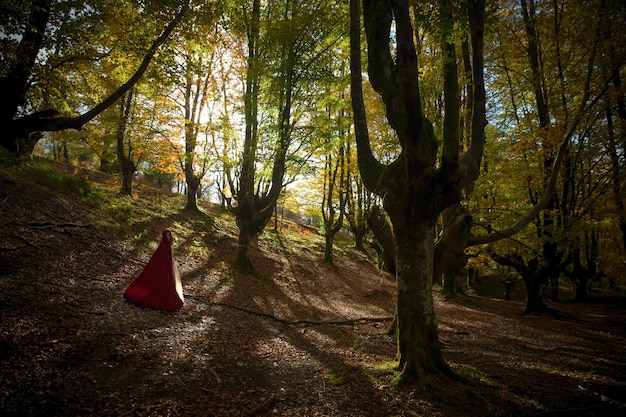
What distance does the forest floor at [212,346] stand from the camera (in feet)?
12.4

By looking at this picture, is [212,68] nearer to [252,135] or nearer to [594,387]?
[252,135]

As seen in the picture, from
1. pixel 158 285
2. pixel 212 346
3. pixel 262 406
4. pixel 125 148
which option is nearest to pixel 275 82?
pixel 158 285

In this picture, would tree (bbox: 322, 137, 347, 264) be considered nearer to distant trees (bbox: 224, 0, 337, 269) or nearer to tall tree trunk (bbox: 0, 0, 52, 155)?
distant trees (bbox: 224, 0, 337, 269)

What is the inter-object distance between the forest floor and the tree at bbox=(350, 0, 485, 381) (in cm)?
62

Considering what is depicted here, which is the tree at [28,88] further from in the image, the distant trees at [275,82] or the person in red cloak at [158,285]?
the person in red cloak at [158,285]

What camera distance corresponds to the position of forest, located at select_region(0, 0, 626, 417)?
14.3 feet

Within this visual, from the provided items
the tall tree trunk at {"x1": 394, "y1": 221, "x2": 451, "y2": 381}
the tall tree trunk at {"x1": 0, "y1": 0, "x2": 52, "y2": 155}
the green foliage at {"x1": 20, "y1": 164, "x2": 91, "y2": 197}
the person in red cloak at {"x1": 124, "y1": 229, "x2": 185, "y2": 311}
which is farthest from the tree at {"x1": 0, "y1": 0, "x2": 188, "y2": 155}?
the tall tree trunk at {"x1": 394, "y1": 221, "x2": 451, "y2": 381}

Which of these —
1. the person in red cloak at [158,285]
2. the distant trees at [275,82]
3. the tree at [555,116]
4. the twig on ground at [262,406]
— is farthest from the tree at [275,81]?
the twig on ground at [262,406]

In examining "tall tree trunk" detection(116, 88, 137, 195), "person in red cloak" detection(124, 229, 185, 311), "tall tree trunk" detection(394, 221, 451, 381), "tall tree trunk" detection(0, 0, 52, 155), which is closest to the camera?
"tall tree trunk" detection(394, 221, 451, 381)

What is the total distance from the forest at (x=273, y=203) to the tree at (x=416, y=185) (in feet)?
0.12

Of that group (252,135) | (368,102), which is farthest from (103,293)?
(368,102)

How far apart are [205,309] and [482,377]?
640 cm

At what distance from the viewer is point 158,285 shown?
6926 millimetres

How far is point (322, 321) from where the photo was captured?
9.30 metres
